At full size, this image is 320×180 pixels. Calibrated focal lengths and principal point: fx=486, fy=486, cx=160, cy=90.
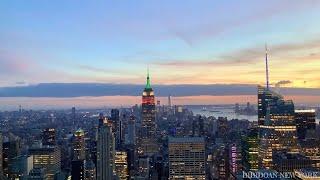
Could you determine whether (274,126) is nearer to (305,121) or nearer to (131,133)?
(305,121)

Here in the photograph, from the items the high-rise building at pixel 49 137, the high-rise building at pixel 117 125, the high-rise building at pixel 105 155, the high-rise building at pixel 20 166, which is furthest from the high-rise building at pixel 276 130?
the high-rise building at pixel 49 137

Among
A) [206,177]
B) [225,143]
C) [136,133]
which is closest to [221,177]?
[206,177]

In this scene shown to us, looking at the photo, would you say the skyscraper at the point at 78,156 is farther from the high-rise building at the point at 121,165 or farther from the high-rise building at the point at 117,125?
the high-rise building at the point at 117,125

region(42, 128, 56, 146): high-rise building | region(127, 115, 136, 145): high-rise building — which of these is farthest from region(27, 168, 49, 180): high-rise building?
region(127, 115, 136, 145): high-rise building

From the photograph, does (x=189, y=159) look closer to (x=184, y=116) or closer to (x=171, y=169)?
(x=171, y=169)

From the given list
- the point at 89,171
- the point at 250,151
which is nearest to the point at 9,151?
the point at 89,171

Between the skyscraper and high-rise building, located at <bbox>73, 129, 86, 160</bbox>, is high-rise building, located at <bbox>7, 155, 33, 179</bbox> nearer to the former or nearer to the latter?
the skyscraper
